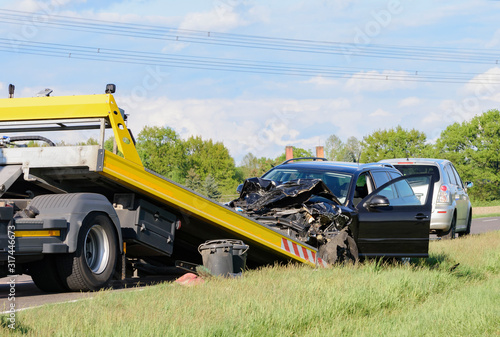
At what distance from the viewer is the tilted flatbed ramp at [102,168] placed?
22.7ft

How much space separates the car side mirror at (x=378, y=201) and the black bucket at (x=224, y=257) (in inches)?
86.6

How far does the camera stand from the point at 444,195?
14906 mm

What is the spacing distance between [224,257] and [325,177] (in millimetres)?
3214

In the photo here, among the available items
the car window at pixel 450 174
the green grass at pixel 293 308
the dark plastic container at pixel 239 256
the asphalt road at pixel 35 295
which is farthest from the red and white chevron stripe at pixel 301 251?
the car window at pixel 450 174

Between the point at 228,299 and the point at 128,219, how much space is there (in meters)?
2.09

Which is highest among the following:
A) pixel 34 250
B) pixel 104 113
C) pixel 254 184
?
pixel 104 113

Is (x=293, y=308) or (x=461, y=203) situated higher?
(x=461, y=203)

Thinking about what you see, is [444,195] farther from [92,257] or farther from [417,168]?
[92,257]

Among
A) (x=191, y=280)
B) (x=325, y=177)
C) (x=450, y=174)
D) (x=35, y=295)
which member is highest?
(x=450, y=174)

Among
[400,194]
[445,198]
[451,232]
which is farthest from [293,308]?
[451,232]

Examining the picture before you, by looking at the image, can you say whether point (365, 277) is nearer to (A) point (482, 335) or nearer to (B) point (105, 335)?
(A) point (482, 335)

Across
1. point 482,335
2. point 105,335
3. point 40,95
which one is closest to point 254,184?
point 40,95

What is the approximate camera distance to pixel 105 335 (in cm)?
450

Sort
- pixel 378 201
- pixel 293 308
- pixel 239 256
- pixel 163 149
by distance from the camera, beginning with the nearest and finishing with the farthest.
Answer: pixel 293 308 < pixel 239 256 < pixel 378 201 < pixel 163 149
